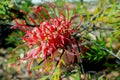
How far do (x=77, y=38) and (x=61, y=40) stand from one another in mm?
70

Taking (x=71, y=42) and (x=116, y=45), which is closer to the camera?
(x=71, y=42)

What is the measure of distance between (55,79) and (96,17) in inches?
17.8

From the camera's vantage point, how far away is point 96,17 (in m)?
1.44

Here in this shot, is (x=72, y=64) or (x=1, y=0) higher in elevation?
(x=1, y=0)

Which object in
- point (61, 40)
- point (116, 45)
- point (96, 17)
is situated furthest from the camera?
point (116, 45)

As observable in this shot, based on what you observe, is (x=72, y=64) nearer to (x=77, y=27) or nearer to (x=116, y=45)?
(x=77, y=27)

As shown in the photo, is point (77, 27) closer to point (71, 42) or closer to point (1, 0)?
point (71, 42)

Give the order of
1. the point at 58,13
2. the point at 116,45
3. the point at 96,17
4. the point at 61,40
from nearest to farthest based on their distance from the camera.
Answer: the point at 61,40 → the point at 58,13 → the point at 96,17 → the point at 116,45

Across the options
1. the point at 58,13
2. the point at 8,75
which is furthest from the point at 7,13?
the point at 8,75


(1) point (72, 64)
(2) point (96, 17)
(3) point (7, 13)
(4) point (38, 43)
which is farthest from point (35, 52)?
(2) point (96, 17)

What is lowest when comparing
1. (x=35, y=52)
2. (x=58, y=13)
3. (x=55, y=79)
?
(x=55, y=79)

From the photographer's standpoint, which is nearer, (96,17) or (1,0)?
(1,0)

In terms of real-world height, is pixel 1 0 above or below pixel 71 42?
above

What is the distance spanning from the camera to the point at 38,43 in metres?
1.10
